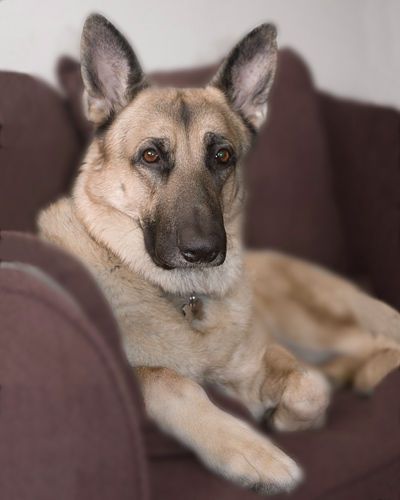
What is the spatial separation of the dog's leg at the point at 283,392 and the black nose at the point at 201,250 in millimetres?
343

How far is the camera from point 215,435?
1010mm

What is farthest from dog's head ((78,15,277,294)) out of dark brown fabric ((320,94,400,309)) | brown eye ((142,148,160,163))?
dark brown fabric ((320,94,400,309))

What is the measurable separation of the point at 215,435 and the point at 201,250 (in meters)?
0.35

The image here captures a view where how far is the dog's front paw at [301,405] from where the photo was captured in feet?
3.92

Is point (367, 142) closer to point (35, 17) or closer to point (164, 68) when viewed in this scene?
Answer: point (164, 68)

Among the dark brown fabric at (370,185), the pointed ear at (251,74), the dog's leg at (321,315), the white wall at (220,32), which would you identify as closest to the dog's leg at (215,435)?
the dog's leg at (321,315)

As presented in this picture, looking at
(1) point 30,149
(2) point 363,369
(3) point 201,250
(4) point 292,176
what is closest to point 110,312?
(3) point 201,250

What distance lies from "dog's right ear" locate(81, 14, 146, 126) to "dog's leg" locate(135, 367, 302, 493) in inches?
25.6

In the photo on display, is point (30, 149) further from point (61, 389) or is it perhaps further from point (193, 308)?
point (61, 389)

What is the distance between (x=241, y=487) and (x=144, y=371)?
28 cm

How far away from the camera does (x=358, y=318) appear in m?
1.70

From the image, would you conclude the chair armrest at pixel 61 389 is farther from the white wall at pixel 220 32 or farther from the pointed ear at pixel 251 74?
the white wall at pixel 220 32

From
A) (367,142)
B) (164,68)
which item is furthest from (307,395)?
(164,68)

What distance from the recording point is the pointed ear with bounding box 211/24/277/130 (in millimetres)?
1374
